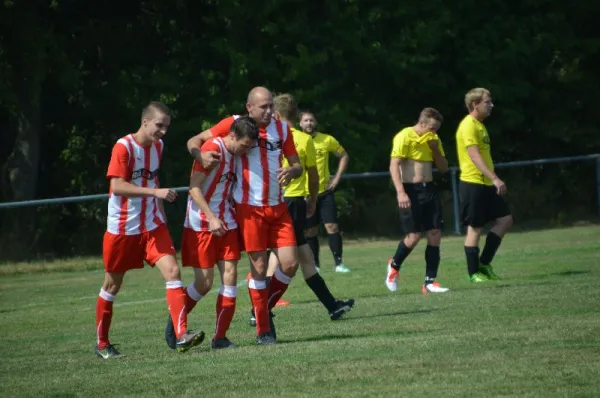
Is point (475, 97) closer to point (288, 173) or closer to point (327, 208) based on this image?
point (327, 208)

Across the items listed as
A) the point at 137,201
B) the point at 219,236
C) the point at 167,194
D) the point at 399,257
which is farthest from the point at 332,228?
the point at 167,194

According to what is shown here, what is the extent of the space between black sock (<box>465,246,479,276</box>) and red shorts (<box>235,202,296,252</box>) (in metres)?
5.13

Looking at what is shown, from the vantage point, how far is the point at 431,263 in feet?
48.7

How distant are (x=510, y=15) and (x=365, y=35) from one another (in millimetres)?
3592

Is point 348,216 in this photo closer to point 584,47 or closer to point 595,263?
point 584,47

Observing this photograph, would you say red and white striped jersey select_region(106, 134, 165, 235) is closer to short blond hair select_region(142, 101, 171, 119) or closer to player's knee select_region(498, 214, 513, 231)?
short blond hair select_region(142, 101, 171, 119)

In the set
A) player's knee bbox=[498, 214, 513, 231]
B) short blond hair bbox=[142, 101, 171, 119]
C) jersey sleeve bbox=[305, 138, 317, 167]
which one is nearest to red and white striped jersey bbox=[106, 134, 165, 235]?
short blond hair bbox=[142, 101, 171, 119]

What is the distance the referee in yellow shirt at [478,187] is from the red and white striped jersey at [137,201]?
569 cm

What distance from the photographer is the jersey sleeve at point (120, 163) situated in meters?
10.1

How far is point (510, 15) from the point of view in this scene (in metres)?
30.4

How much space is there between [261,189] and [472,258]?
5.44 m

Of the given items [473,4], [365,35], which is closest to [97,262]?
[365,35]

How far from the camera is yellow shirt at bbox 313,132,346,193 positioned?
18.0 metres

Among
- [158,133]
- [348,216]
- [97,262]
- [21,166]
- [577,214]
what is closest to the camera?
[158,133]
